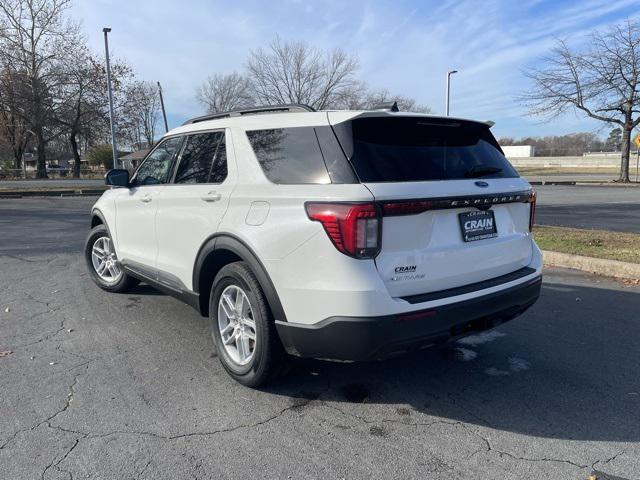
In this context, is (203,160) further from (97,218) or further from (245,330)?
(97,218)

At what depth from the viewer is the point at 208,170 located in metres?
3.81

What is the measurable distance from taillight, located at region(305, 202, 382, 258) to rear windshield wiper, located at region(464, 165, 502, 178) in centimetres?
94

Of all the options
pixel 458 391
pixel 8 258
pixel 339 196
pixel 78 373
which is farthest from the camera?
pixel 8 258

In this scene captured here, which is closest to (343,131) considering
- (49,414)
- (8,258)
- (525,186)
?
(525,186)

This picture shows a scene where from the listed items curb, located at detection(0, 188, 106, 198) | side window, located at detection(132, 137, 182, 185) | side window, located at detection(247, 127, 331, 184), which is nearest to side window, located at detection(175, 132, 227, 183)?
side window, located at detection(132, 137, 182, 185)

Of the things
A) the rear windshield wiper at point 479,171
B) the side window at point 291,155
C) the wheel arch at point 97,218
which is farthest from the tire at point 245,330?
the wheel arch at point 97,218

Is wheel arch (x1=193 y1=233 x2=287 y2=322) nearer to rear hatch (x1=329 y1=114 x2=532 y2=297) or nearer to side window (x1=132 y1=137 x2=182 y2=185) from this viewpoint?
rear hatch (x1=329 y1=114 x2=532 y2=297)

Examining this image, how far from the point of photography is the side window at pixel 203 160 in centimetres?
367

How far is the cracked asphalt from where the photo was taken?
2525 millimetres

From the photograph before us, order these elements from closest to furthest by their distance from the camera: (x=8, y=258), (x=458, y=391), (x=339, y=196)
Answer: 1. (x=339, y=196)
2. (x=458, y=391)
3. (x=8, y=258)

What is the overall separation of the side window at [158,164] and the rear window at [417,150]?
6.96ft

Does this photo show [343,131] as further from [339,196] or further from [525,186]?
[525,186]

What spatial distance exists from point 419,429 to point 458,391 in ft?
1.94

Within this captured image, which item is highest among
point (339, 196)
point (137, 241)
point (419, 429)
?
point (339, 196)
